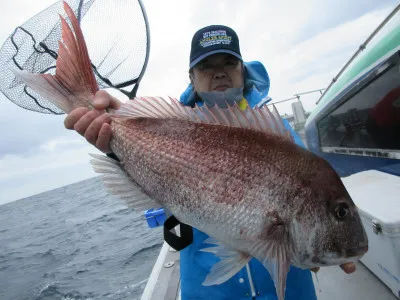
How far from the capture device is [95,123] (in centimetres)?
174

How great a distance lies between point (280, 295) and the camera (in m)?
1.26

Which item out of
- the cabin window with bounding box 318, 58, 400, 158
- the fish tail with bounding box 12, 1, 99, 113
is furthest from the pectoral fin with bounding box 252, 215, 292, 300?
the cabin window with bounding box 318, 58, 400, 158

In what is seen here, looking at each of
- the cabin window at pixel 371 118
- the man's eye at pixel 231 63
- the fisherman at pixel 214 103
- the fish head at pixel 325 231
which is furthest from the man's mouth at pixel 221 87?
the cabin window at pixel 371 118

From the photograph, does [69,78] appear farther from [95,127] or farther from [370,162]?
[370,162]

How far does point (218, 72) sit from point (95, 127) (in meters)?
1.23

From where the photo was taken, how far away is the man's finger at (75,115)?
176cm

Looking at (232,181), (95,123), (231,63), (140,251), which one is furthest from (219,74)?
(140,251)

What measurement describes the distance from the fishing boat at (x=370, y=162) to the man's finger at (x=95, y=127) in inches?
61.0

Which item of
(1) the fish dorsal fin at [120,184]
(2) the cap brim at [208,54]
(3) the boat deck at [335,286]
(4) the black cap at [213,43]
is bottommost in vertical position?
(3) the boat deck at [335,286]

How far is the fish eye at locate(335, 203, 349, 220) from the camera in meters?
1.32

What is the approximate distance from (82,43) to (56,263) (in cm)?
1384

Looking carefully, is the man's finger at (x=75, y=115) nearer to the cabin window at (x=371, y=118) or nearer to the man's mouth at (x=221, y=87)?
the man's mouth at (x=221, y=87)

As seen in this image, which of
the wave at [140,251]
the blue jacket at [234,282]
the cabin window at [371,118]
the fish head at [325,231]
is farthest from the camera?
the wave at [140,251]

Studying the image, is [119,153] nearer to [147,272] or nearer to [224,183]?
[224,183]
